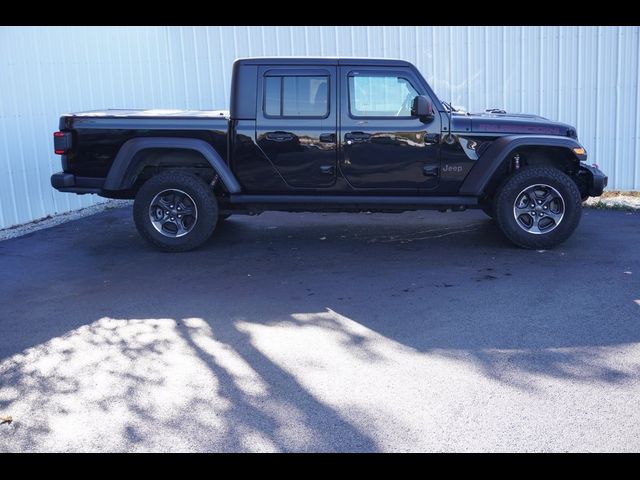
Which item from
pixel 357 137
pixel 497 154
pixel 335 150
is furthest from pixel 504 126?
pixel 335 150

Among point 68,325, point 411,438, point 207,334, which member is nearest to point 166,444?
point 411,438

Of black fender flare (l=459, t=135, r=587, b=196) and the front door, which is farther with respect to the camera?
the front door

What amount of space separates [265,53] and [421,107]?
519 cm

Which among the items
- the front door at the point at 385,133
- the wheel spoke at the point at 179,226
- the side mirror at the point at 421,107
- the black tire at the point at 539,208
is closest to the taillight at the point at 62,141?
the wheel spoke at the point at 179,226

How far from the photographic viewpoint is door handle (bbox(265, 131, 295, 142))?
286 inches

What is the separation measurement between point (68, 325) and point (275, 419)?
2.37 meters

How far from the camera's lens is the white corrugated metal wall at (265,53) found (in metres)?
9.80

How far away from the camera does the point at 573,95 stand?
10.5m

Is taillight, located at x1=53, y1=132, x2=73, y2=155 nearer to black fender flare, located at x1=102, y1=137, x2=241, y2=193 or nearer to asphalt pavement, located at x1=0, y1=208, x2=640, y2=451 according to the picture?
black fender flare, located at x1=102, y1=137, x2=241, y2=193

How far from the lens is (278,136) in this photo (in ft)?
23.9

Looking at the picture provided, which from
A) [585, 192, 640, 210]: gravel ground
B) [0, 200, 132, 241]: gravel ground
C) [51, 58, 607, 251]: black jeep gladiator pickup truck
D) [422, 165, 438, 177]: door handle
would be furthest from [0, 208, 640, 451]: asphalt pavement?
[585, 192, 640, 210]: gravel ground

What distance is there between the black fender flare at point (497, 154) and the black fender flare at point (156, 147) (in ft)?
8.23

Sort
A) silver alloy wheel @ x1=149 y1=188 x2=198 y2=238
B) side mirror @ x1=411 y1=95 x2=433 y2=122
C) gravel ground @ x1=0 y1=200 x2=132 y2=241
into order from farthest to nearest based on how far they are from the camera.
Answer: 1. gravel ground @ x1=0 y1=200 x2=132 y2=241
2. silver alloy wheel @ x1=149 y1=188 x2=198 y2=238
3. side mirror @ x1=411 y1=95 x2=433 y2=122

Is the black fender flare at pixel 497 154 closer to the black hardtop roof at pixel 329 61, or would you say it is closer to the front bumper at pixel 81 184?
the black hardtop roof at pixel 329 61
